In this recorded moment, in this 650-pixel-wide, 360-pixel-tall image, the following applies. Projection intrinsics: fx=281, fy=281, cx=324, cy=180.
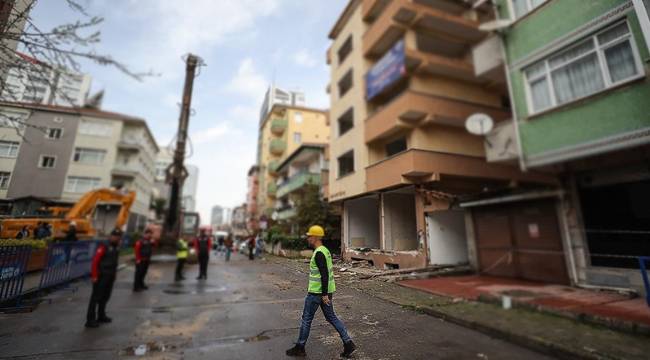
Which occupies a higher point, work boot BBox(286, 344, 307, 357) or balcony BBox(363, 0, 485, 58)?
balcony BBox(363, 0, 485, 58)

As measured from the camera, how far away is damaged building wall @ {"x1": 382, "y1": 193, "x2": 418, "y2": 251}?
259 cm

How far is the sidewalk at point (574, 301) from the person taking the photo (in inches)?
231

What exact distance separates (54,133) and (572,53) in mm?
12805

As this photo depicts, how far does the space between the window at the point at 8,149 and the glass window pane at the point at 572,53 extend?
12.7 m

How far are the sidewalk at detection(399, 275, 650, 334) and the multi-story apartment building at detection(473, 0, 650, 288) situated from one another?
3.82ft

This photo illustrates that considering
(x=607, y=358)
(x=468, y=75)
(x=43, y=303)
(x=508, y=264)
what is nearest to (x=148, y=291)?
(x=43, y=303)

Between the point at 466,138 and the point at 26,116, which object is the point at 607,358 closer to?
the point at 26,116

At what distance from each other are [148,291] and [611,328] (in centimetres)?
1397

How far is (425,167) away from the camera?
12.1m

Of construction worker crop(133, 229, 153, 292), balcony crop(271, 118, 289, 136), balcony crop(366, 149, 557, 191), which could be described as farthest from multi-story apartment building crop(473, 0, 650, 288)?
balcony crop(271, 118, 289, 136)

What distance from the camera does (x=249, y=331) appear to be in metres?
5.26

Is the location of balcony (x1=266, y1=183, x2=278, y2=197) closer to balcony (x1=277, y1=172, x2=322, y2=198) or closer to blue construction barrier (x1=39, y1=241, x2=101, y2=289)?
balcony (x1=277, y1=172, x2=322, y2=198)

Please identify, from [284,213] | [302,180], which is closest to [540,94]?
[284,213]

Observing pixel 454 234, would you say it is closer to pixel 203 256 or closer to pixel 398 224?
pixel 398 224
